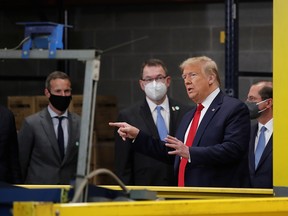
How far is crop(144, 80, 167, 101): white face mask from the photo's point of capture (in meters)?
8.01

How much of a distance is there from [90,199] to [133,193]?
25 cm

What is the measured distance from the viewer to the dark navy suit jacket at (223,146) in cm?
643

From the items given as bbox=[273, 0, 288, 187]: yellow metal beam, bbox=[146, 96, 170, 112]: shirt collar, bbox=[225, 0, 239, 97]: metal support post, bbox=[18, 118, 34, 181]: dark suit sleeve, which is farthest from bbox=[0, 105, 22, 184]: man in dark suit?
bbox=[273, 0, 288, 187]: yellow metal beam

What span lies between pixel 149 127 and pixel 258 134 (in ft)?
2.89

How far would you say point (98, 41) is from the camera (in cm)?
1163

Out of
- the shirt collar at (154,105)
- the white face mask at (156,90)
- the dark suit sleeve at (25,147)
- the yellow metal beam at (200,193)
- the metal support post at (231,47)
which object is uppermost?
the metal support post at (231,47)

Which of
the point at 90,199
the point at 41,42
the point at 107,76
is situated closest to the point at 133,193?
the point at 90,199

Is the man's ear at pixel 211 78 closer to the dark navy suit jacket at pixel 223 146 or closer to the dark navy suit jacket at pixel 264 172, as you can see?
the dark navy suit jacket at pixel 223 146

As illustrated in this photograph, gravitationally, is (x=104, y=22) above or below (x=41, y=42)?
above

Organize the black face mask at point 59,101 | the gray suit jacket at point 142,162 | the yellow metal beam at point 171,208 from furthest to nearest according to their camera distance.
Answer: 1. the black face mask at point 59,101
2. the gray suit jacket at point 142,162
3. the yellow metal beam at point 171,208

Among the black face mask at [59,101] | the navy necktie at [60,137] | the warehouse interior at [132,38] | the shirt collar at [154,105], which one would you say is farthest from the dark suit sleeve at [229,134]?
the warehouse interior at [132,38]

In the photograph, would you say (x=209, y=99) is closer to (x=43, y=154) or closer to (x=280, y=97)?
(x=280, y=97)

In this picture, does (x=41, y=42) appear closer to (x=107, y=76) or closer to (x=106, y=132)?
(x=106, y=132)

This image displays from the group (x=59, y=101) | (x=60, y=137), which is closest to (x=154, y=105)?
(x=59, y=101)
